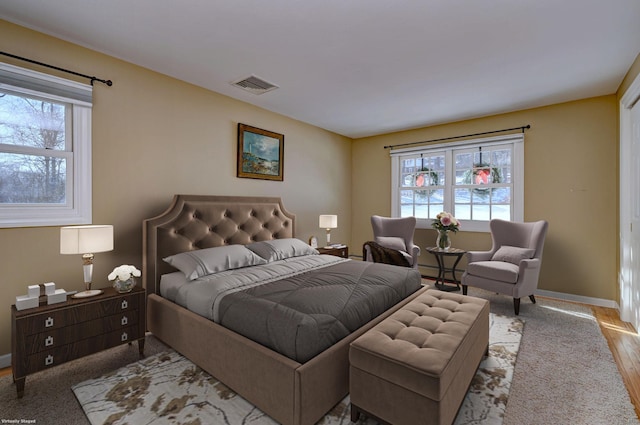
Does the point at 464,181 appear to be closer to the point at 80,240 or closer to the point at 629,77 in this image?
the point at 629,77

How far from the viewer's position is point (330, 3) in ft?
6.47

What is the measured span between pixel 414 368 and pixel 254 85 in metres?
3.11

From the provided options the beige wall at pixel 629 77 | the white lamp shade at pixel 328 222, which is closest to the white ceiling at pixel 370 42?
the beige wall at pixel 629 77

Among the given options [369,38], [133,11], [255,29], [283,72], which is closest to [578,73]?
[369,38]

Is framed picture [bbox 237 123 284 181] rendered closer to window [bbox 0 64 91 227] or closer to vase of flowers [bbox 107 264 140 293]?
window [bbox 0 64 91 227]

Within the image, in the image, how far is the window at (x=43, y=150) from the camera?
2229 mm

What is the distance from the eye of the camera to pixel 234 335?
187cm

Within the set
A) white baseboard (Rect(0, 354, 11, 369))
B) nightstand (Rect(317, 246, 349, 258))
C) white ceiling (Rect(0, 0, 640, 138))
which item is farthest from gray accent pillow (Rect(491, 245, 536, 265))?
white baseboard (Rect(0, 354, 11, 369))

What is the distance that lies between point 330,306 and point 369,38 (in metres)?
2.10

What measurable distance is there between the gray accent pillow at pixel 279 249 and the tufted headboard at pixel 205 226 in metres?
0.34

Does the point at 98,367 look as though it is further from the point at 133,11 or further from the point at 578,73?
the point at 578,73

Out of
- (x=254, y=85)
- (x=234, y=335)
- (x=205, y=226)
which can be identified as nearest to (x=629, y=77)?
(x=254, y=85)

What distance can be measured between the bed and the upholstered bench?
0.60 feet

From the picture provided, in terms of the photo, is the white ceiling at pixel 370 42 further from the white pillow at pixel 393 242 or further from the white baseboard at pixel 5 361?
the white baseboard at pixel 5 361
